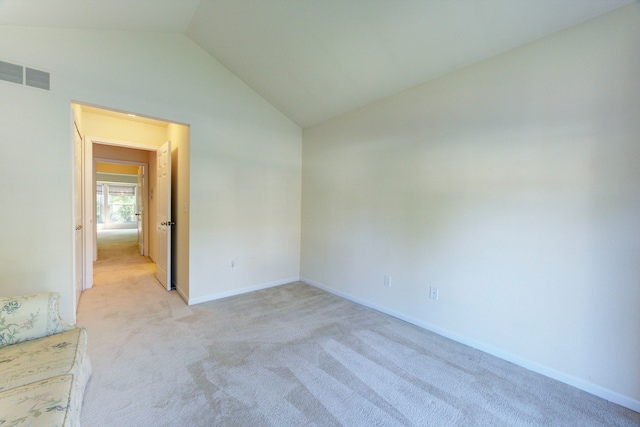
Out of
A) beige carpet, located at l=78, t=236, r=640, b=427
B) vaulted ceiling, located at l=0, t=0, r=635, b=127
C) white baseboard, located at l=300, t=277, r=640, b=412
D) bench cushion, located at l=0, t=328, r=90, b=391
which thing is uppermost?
vaulted ceiling, located at l=0, t=0, r=635, b=127

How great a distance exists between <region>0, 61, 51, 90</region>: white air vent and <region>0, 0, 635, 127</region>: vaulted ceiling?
0.33 metres

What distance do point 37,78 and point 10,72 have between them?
0.15 m

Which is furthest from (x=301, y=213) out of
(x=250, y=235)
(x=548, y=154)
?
(x=548, y=154)

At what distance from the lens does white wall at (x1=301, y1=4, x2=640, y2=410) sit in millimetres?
1726

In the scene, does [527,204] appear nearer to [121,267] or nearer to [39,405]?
[39,405]

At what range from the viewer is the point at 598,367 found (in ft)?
5.93

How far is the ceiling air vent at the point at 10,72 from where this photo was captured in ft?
6.97

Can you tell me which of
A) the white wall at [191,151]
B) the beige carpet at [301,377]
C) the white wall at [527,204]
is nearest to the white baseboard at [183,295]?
the white wall at [191,151]

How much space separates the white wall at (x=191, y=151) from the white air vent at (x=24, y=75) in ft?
0.14

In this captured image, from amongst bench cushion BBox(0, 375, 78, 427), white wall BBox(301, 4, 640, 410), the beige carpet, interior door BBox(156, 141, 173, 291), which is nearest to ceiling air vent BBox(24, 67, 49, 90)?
interior door BBox(156, 141, 173, 291)

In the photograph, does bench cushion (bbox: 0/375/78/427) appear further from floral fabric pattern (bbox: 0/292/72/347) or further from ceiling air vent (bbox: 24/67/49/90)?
ceiling air vent (bbox: 24/67/49/90)

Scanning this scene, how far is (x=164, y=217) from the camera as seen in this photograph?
3916 millimetres

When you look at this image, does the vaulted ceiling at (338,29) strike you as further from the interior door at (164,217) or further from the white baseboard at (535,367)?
the white baseboard at (535,367)

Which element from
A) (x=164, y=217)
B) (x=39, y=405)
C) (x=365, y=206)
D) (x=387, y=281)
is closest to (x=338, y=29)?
(x=365, y=206)
